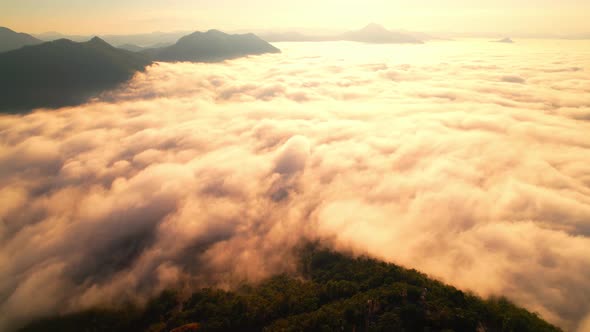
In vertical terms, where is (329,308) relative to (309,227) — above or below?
above

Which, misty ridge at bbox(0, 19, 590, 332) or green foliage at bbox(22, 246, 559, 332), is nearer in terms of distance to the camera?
green foliage at bbox(22, 246, 559, 332)

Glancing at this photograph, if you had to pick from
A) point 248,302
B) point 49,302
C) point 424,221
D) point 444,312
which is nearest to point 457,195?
point 424,221

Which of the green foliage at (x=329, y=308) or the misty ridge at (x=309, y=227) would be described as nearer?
the green foliage at (x=329, y=308)

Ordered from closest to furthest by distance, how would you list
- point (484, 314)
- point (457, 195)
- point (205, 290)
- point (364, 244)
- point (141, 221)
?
point (484, 314)
point (205, 290)
point (364, 244)
point (457, 195)
point (141, 221)

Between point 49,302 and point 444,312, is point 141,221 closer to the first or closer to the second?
point 49,302

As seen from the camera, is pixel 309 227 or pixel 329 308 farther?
pixel 309 227

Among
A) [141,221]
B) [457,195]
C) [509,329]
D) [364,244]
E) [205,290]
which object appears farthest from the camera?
[141,221]

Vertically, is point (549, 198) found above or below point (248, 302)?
above

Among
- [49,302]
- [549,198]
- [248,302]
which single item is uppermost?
[549,198]
